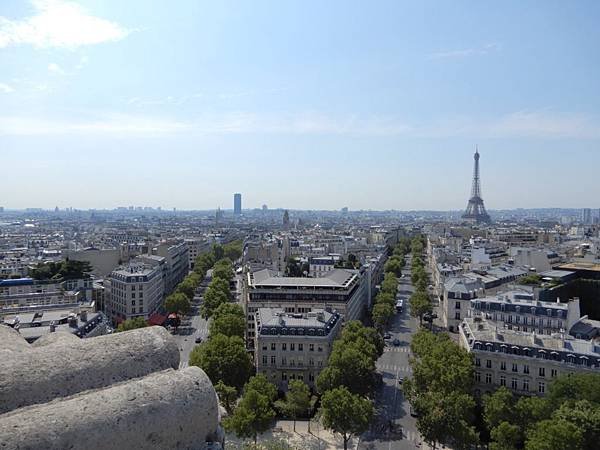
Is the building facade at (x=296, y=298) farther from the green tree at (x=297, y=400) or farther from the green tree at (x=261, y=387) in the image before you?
the green tree at (x=261, y=387)

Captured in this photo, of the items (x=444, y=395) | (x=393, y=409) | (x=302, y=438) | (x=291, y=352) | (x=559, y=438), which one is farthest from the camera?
(x=291, y=352)

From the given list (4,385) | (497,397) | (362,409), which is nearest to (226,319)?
(362,409)

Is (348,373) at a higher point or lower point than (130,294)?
lower

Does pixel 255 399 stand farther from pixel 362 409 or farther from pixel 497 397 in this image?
pixel 497 397

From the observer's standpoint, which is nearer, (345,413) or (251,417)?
(251,417)

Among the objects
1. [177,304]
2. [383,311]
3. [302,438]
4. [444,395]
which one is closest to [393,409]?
[444,395]

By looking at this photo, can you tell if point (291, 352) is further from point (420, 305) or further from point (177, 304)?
point (177, 304)

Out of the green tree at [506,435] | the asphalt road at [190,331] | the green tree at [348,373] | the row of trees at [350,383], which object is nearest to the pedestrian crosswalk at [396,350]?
the row of trees at [350,383]
